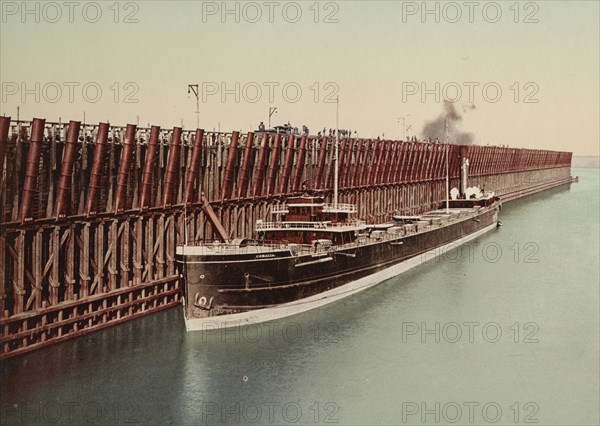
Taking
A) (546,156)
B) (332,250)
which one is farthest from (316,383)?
(546,156)
